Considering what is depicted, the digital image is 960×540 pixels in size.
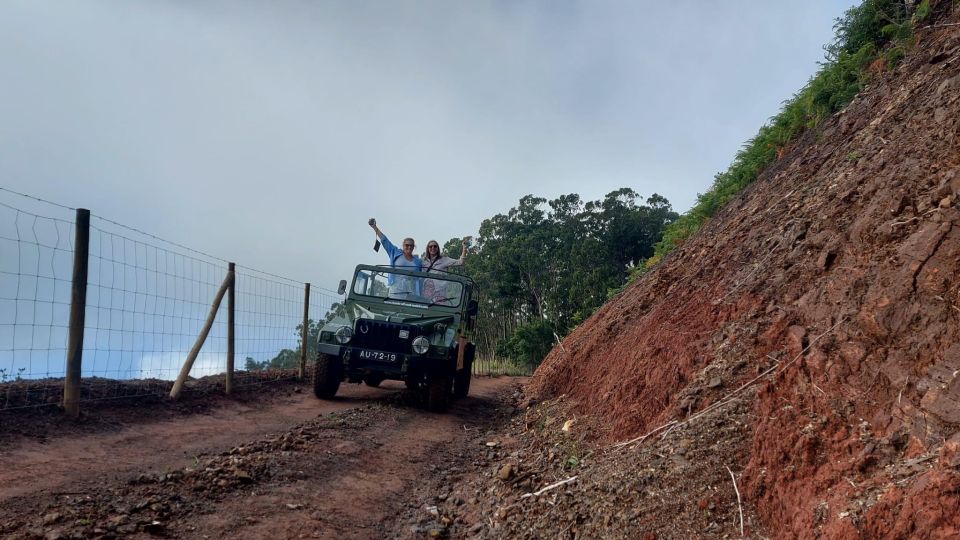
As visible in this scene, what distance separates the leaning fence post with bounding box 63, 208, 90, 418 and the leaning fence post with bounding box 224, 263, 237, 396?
2.86m

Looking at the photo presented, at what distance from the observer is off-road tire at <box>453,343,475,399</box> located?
1030 cm

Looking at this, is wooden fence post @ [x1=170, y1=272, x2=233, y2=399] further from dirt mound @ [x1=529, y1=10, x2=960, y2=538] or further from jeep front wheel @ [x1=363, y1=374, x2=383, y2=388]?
dirt mound @ [x1=529, y1=10, x2=960, y2=538]

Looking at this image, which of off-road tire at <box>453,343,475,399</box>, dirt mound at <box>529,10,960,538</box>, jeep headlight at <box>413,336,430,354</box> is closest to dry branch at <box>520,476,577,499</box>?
dirt mound at <box>529,10,960,538</box>

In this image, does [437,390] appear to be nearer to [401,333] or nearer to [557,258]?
[401,333]

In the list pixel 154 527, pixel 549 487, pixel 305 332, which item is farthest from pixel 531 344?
pixel 154 527

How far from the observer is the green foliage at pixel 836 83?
9047mm

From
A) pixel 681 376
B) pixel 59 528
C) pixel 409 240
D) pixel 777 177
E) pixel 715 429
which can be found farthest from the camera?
pixel 409 240

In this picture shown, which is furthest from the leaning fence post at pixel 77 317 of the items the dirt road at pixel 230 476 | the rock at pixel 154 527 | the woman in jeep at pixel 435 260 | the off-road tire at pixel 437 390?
the woman in jeep at pixel 435 260

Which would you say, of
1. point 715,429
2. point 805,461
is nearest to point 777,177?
point 715,429

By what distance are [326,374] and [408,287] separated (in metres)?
1.77

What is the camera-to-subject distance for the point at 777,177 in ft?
28.6

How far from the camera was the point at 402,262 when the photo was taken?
10625mm

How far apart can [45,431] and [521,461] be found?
4227mm

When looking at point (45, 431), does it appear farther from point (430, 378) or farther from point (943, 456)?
point (943, 456)
